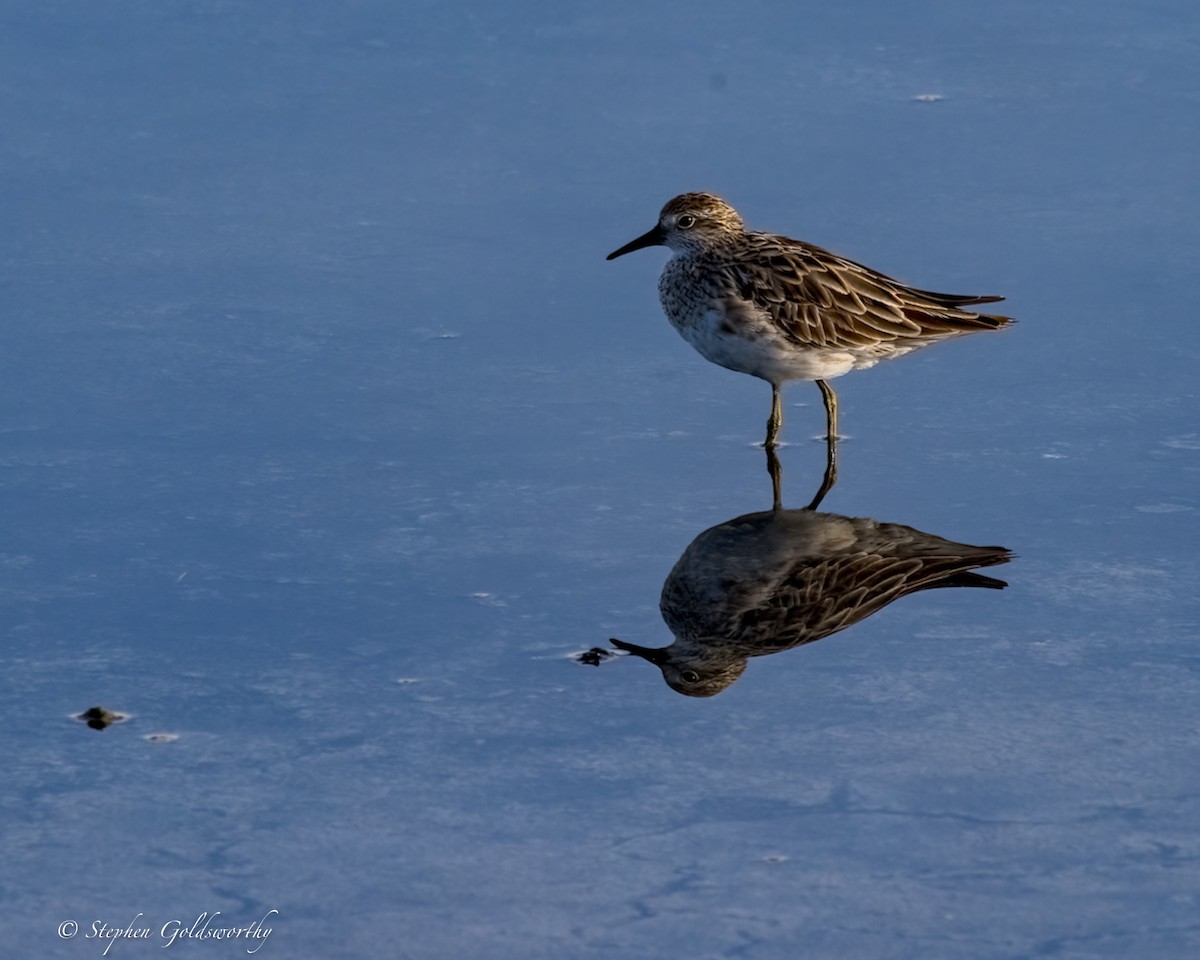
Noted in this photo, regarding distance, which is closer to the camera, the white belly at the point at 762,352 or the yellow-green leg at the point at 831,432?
the yellow-green leg at the point at 831,432

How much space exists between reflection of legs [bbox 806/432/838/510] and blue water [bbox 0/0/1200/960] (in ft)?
0.22

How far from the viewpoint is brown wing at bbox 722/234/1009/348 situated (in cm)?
1108

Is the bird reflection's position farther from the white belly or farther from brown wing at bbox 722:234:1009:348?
brown wing at bbox 722:234:1009:348

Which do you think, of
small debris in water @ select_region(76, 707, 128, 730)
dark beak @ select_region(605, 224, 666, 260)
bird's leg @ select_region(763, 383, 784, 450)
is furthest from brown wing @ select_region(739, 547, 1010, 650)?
dark beak @ select_region(605, 224, 666, 260)

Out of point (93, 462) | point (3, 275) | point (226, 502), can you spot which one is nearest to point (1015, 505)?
point (226, 502)

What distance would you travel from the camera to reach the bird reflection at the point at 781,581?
900 cm

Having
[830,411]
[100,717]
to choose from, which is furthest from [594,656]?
[830,411]

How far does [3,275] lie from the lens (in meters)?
12.7

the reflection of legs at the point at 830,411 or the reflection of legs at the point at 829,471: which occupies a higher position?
the reflection of legs at the point at 830,411

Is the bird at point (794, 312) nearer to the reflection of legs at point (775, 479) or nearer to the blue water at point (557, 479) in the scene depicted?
the reflection of legs at point (775, 479)

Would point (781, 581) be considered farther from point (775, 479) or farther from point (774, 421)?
point (774, 421)

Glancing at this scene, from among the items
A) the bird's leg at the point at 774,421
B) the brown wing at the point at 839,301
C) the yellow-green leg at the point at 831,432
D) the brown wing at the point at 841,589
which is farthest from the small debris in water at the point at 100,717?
the brown wing at the point at 839,301

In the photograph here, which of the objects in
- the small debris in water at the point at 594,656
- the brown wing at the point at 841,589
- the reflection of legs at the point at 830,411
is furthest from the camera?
the reflection of legs at the point at 830,411

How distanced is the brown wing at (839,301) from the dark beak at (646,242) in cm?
60
